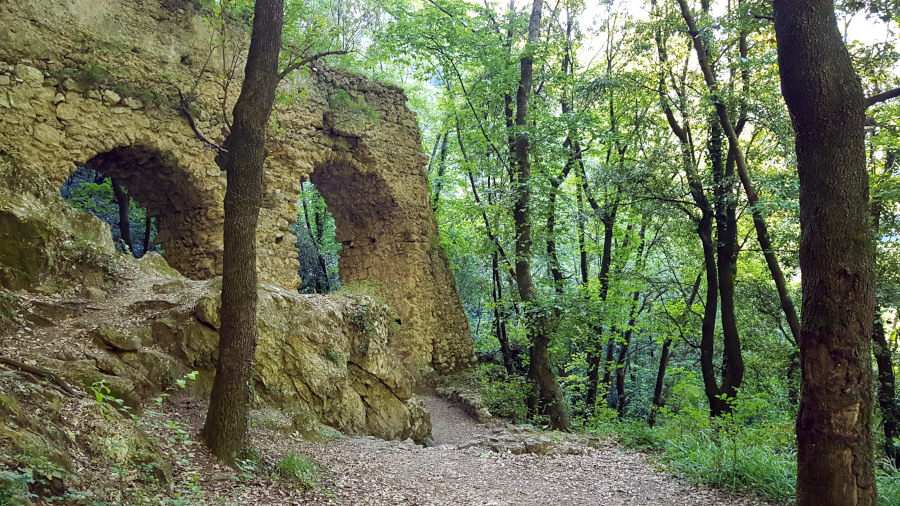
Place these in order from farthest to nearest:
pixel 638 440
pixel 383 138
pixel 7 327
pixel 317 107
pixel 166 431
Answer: pixel 383 138, pixel 317 107, pixel 638 440, pixel 7 327, pixel 166 431

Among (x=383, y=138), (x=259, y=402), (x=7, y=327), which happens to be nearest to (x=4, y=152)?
(x=7, y=327)

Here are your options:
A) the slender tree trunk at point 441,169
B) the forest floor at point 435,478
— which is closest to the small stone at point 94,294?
the forest floor at point 435,478

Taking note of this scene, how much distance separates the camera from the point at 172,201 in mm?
9898

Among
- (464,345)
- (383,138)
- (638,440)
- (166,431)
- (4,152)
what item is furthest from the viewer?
(464,345)

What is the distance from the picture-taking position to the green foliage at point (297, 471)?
4223mm

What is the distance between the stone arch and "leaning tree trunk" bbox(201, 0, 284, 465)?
537cm

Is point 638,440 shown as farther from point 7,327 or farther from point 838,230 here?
point 7,327

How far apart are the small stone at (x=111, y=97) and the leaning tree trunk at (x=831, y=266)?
28.9ft

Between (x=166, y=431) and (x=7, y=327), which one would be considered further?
(x=7, y=327)

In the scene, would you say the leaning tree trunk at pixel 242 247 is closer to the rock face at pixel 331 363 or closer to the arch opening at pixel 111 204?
the rock face at pixel 331 363

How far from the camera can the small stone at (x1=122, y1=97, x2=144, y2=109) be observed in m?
8.55

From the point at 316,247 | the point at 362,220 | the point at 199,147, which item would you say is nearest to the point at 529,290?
the point at 362,220

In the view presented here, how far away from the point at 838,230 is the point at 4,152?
911cm

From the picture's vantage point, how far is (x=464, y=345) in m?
13.7
